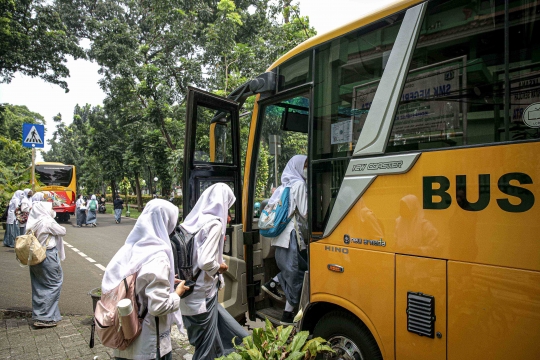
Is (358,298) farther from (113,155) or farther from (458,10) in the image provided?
(113,155)

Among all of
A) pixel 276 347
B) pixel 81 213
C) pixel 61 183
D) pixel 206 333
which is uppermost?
pixel 61 183

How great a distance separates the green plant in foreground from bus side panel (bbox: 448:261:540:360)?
80 centimetres

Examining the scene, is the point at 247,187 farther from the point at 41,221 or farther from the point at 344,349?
the point at 41,221

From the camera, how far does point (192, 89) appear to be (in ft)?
13.0

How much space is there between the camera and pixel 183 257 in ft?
10.5

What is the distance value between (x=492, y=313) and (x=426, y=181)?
0.83 metres

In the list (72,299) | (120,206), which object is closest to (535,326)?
(72,299)

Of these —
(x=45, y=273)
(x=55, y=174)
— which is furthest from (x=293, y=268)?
(x=55, y=174)

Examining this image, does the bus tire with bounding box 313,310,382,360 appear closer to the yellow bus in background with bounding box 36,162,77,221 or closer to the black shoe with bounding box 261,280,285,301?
the black shoe with bounding box 261,280,285,301

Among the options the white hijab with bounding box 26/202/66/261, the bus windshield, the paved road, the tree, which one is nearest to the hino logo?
the white hijab with bounding box 26/202/66/261

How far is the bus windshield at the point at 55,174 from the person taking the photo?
23.2 meters

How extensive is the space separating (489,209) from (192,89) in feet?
9.80

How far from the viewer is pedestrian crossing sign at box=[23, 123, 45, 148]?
7.63 m

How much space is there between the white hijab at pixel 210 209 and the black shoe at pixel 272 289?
1360mm
